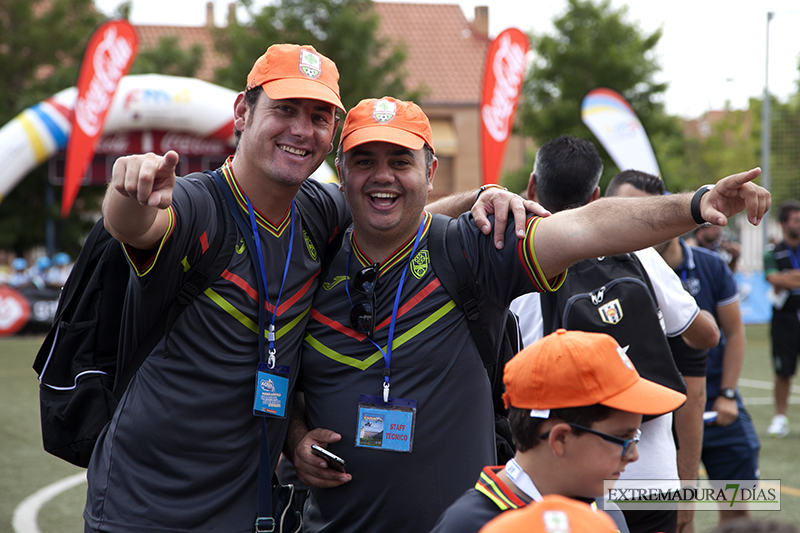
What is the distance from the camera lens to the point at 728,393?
5133mm

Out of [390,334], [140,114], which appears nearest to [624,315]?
[390,334]

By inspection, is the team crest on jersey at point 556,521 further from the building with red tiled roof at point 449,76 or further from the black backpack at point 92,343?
the building with red tiled roof at point 449,76

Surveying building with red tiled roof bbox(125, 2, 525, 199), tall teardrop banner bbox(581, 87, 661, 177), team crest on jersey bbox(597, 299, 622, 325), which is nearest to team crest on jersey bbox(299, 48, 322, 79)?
team crest on jersey bbox(597, 299, 622, 325)

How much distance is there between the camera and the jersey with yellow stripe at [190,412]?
246cm

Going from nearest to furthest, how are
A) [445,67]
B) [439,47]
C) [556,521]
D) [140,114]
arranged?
[556,521], [140,114], [445,67], [439,47]

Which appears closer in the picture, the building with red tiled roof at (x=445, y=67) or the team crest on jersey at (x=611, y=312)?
the team crest on jersey at (x=611, y=312)

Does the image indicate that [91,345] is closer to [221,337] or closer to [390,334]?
[221,337]

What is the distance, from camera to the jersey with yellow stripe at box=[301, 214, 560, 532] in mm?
2543

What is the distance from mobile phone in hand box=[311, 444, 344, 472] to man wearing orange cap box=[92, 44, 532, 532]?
16cm

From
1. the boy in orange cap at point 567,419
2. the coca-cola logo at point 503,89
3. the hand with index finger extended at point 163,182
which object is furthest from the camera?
the coca-cola logo at point 503,89

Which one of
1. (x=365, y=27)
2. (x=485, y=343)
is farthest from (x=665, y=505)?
(x=365, y=27)

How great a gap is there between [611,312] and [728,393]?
8.23 ft

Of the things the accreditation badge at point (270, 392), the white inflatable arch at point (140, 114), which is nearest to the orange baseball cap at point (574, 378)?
the accreditation badge at point (270, 392)

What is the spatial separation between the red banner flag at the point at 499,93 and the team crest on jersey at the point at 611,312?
9.77 meters
